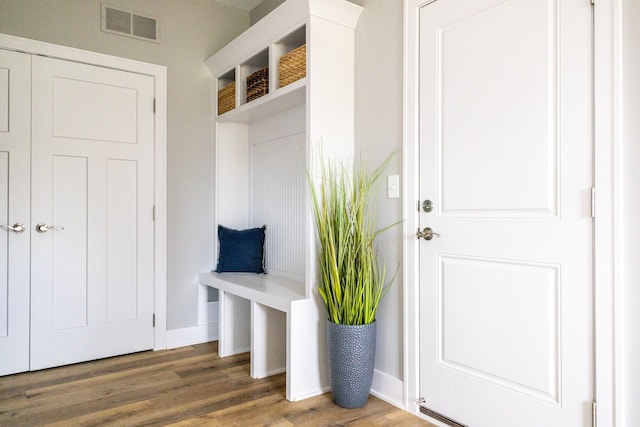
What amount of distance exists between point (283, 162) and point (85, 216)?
1377 mm

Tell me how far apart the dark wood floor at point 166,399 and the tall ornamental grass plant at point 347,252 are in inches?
18.6

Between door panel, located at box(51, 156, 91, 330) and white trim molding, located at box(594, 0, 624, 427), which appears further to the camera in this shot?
door panel, located at box(51, 156, 91, 330)

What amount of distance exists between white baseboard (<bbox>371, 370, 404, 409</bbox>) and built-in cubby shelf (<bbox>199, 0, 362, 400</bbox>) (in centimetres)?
28

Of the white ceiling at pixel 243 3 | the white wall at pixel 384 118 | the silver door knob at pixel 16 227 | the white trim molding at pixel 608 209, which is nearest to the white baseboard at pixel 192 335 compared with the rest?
the silver door knob at pixel 16 227

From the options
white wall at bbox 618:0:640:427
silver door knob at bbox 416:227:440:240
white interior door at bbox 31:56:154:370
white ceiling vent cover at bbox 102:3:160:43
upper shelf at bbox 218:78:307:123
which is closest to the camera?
white wall at bbox 618:0:640:427

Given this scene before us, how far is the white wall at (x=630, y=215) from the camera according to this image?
147 centimetres

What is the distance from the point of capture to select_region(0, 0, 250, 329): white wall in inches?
130

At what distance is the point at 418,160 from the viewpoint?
2.21m

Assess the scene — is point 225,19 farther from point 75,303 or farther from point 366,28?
point 75,303

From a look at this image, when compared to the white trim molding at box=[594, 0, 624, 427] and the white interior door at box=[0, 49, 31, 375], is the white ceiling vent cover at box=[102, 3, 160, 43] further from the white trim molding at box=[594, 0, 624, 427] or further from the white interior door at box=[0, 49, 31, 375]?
the white trim molding at box=[594, 0, 624, 427]

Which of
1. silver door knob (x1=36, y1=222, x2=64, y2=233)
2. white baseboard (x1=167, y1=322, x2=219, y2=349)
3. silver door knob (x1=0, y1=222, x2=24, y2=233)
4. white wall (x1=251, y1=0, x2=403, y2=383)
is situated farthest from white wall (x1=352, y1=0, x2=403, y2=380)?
silver door knob (x1=0, y1=222, x2=24, y2=233)

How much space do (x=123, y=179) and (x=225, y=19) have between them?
152 cm

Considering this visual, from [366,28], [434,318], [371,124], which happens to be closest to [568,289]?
[434,318]

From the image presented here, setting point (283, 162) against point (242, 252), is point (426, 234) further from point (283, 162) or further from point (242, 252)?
point (242, 252)
